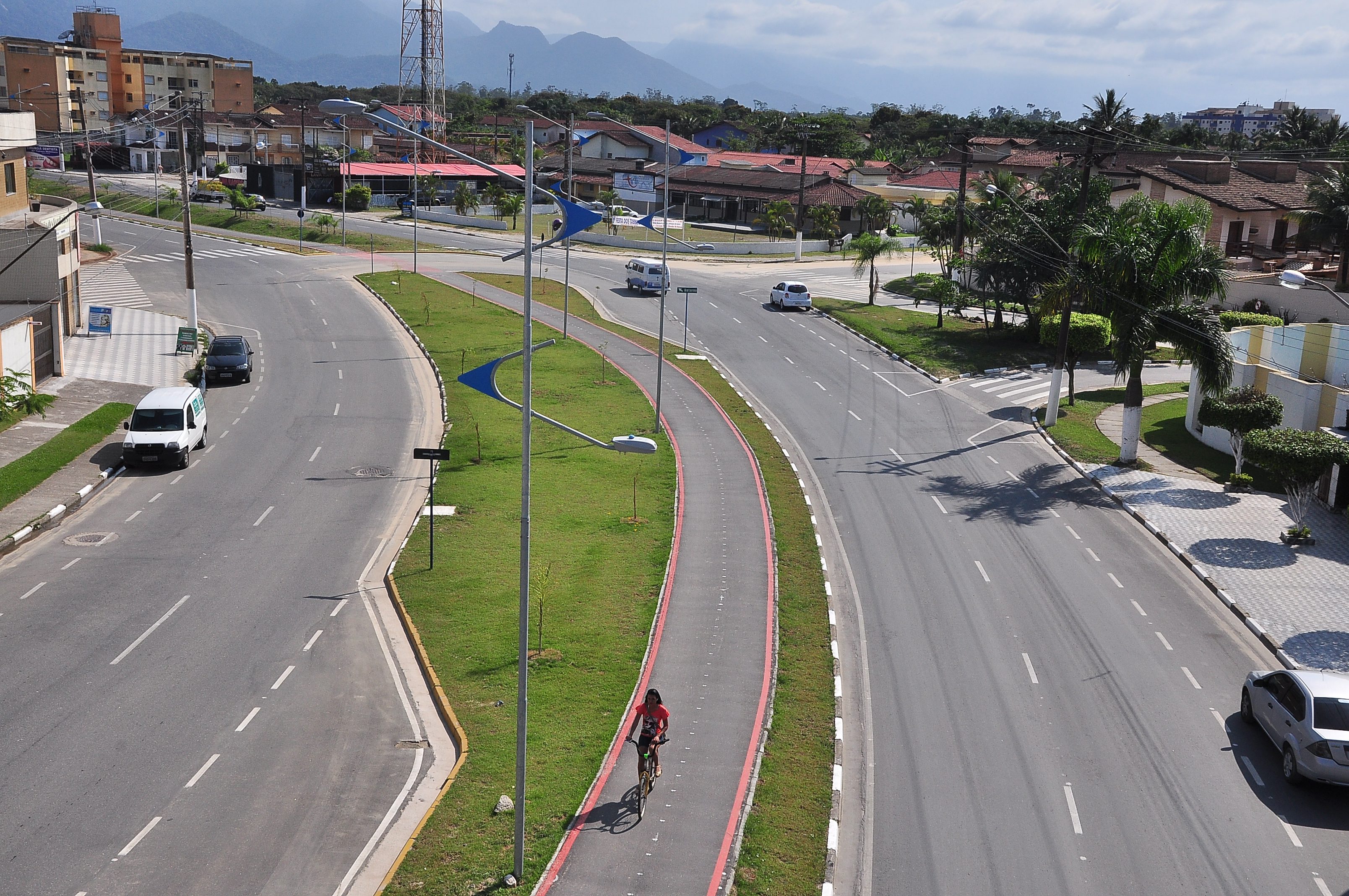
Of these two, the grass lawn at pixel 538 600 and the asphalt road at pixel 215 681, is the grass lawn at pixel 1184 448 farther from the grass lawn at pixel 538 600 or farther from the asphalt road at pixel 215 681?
the asphalt road at pixel 215 681

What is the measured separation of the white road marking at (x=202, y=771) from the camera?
16.7 meters

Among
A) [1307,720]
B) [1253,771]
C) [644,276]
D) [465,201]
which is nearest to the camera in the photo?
[1307,720]

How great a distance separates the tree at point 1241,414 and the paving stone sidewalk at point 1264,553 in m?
1.74

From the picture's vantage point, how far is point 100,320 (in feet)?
158

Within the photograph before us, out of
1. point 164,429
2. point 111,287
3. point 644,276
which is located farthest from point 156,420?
point 644,276

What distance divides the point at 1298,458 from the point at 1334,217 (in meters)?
28.5

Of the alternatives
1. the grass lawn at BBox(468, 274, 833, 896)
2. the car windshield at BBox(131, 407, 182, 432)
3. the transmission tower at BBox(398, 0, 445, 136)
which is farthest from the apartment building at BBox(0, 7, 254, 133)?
the grass lawn at BBox(468, 274, 833, 896)

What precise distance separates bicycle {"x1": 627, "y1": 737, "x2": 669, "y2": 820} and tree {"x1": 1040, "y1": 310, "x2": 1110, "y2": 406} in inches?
1378

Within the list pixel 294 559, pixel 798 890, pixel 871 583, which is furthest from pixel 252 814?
pixel 871 583

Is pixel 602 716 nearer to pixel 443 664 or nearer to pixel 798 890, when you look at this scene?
pixel 443 664

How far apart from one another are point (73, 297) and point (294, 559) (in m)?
29.7

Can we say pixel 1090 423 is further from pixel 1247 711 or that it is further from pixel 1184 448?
pixel 1247 711

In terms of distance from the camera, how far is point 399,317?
55.4 metres

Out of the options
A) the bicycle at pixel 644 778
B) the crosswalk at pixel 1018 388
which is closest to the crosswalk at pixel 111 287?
the crosswalk at pixel 1018 388
